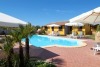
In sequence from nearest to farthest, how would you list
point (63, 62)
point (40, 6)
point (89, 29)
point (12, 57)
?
point (12, 57) → point (63, 62) → point (89, 29) → point (40, 6)

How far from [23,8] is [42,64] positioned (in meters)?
56.8

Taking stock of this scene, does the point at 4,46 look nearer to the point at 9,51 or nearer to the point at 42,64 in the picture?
the point at 9,51

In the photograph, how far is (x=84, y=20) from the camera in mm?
13562

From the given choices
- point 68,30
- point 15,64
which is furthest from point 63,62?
point 68,30

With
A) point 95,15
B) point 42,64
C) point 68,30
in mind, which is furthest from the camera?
point 68,30

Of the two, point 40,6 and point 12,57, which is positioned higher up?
point 40,6

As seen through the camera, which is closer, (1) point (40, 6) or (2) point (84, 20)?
(2) point (84, 20)

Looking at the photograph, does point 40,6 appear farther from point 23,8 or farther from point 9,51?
point 9,51

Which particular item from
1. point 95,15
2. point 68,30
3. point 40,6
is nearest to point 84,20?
point 95,15

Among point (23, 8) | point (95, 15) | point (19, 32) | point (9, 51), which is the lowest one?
Answer: point (9, 51)

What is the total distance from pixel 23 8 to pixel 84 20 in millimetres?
53634

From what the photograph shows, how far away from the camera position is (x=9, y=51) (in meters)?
8.69

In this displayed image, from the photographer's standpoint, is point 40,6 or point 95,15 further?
point 40,6

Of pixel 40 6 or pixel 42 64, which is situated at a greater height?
pixel 40 6
